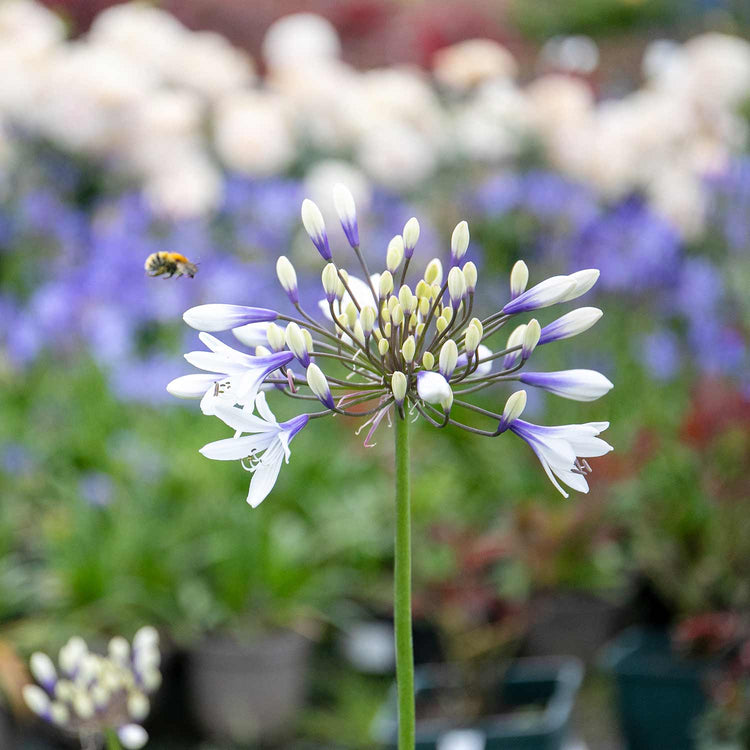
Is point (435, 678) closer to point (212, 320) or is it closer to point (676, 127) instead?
point (212, 320)

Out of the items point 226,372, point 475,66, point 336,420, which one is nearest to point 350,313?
point 226,372

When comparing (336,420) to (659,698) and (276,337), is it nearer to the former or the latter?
(659,698)

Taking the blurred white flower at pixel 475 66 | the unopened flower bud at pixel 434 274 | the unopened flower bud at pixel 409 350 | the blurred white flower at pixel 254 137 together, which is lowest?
the unopened flower bud at pixel 409 350

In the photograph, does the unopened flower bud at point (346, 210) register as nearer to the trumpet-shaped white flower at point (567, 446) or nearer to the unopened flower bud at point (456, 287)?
the unopened flower bud at point (456, 287)

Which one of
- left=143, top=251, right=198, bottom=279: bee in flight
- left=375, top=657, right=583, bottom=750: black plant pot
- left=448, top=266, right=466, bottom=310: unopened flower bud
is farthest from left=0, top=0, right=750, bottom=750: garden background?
left=448, top=266, right=466, bottom=310: unopened flower bud

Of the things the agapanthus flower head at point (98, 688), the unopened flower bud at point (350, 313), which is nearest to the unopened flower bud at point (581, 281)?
the unopened flower bud at point (350, 313)

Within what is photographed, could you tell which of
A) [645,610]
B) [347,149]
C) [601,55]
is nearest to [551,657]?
[645,610]

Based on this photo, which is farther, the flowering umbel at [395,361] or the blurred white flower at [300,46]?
the blurred white flower at [300,46]

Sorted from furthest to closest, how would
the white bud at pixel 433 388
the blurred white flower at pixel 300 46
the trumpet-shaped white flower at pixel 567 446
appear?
1. the blurred white flower at pixel 300 46
2. the trumpet-shaped white flower at pixel 567 446
3. the white bud at pixel 433 388
